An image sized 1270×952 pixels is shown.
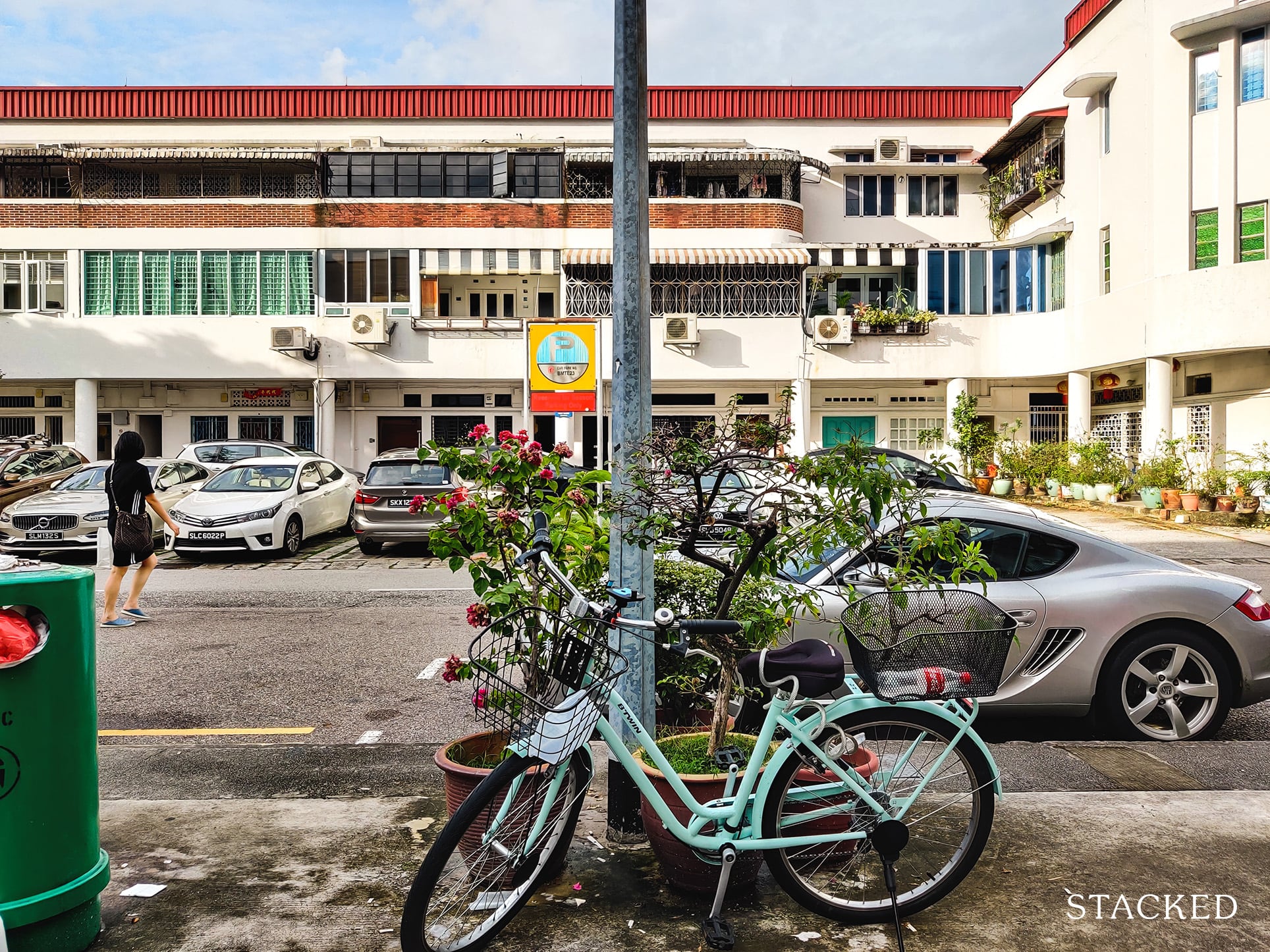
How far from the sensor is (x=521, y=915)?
3.60 m

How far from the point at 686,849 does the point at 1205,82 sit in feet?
83.8

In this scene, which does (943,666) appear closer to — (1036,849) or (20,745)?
(1036,849)

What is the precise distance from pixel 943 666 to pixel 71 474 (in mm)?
18260

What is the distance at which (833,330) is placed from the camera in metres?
29.0

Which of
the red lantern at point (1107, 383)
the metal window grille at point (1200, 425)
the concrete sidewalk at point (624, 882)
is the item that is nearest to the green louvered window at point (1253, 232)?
the metal window grille at point (1200, 425)

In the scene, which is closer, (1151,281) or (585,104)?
(1151,281)

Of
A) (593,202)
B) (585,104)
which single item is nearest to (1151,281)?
(593,202)

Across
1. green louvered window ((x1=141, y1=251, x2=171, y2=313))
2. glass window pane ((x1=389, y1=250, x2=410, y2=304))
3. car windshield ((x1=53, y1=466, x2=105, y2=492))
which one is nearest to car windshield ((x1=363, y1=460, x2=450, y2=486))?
car windshield ((x1=53, y1=466, x2=105, y2=492))

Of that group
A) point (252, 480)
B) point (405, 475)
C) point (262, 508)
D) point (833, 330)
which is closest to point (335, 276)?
point (252, 480)

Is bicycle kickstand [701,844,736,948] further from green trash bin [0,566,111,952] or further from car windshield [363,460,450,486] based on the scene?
car windshield [363,460,450,486]

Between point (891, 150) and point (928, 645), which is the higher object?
point (891, 150)

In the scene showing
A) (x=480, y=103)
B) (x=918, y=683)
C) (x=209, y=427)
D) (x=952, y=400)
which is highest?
(x=480, y=103)

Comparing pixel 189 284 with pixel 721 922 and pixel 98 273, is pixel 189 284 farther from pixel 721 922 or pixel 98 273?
pixel 721 922

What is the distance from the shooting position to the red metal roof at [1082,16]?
26.5 metres
